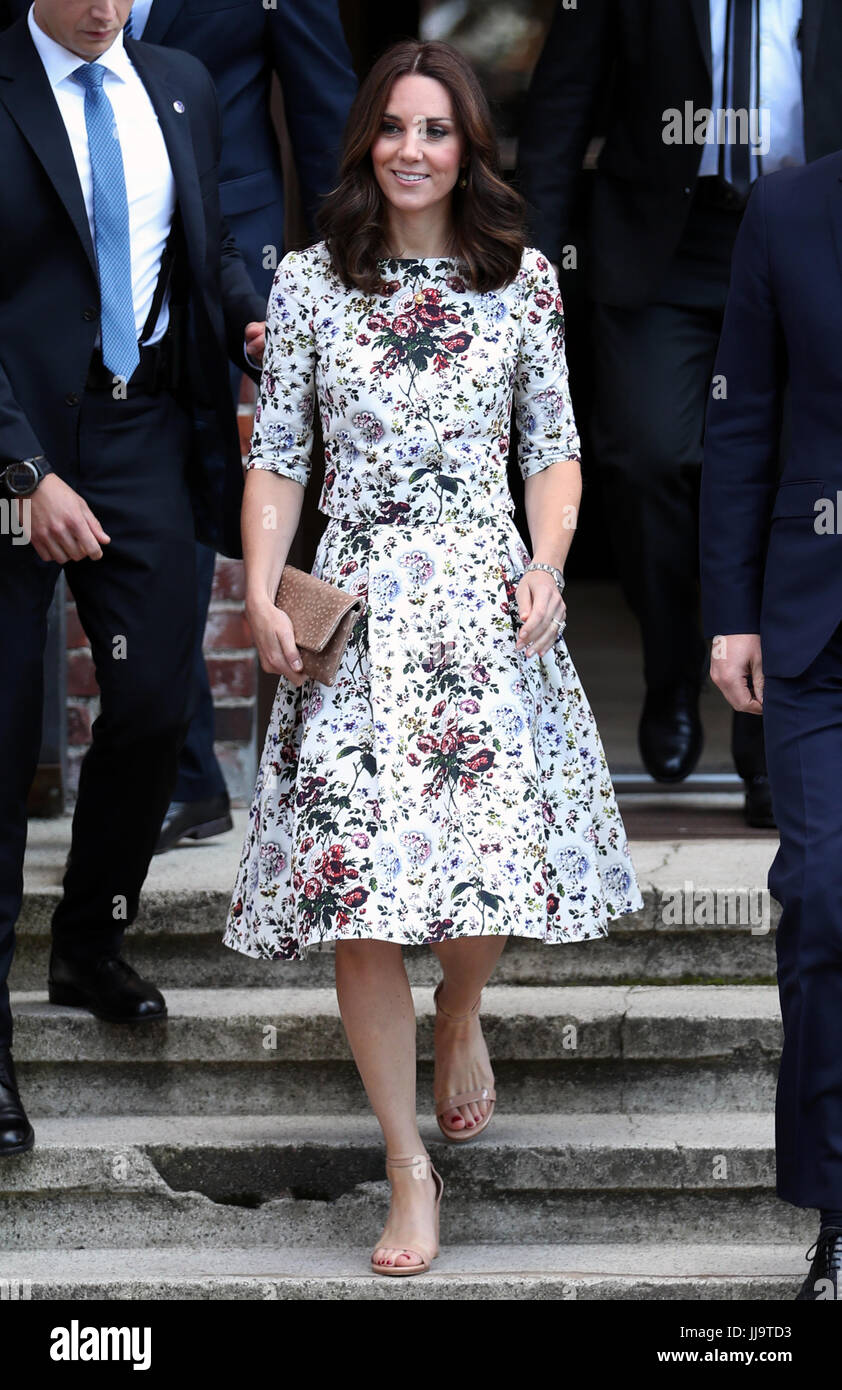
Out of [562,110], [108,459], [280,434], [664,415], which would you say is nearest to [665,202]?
[562,110]

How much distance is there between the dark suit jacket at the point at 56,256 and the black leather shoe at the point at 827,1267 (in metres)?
1.60

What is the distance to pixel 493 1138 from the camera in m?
3.48

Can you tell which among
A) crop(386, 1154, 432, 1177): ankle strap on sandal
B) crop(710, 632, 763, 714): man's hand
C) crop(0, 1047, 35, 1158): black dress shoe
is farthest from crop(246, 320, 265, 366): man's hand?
crop(386, 1154, 432, 1177): ankle strap on sandal

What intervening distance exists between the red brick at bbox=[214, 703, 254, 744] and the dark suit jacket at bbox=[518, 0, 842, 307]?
1.24 meters

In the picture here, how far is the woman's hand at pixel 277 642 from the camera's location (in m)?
3.15

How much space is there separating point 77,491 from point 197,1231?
3.91 ft

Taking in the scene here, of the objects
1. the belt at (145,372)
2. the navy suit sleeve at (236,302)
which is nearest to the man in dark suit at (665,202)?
the navy suit sleeve at (236,302)

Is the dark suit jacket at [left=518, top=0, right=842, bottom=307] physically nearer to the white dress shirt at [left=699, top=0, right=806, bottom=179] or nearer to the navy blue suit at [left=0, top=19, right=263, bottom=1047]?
the white dress shirt at [left=699, top=0, right=806, bottom=179]

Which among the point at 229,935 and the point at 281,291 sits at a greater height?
the point at 281,291

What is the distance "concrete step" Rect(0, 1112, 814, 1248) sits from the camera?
134 inches

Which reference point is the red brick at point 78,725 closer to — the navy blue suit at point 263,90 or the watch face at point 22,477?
the navy blue suit at point 263,90

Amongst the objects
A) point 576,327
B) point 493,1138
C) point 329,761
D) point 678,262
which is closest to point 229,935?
point 329,761

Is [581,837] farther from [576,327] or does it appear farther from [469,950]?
[576,327]

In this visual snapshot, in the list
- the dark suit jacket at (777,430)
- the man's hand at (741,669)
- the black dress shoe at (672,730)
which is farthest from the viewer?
the black dress shoe at (672,730)
